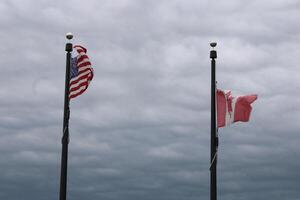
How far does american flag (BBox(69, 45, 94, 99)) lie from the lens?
2327cm

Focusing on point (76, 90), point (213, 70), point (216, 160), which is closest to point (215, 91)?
point (213, 70)

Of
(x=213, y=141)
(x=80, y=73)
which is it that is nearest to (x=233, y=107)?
(x=213, y=141)

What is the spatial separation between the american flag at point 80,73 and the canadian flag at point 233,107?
15.3 feet

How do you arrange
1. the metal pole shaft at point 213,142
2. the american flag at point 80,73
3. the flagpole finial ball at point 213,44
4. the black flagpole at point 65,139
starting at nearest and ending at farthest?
the black flagpole at point 65,139, the metal pole shaft at point 213,142, the flagpole finial ball at point 213,44, the american flag at point 80,73

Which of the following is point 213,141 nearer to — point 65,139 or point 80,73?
point 65,139

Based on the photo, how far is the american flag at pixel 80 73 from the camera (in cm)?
2327

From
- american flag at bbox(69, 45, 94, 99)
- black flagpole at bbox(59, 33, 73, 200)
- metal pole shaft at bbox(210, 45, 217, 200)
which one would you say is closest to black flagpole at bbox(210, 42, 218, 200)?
metal pole shaft at bbox(210, 45, 217, 200)

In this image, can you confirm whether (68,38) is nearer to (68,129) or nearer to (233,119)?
(68,129)

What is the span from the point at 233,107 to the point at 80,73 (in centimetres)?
554

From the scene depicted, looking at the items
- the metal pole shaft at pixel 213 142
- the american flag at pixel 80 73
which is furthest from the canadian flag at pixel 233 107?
the american flag at pixel 80 73

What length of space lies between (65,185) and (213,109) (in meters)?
5.61

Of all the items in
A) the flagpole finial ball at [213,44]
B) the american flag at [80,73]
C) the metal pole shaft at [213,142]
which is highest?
the flagpole finial ball at [213,44]

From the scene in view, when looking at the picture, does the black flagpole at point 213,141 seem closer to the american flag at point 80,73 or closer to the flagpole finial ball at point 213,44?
the flagpole finial ball at point 213,44

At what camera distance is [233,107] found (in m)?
23.6
